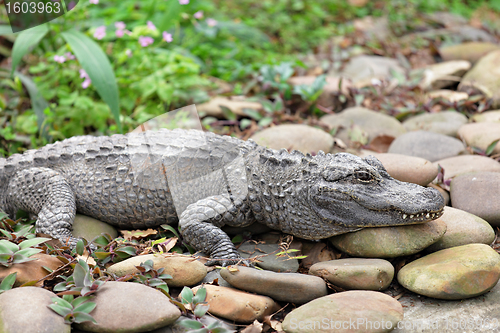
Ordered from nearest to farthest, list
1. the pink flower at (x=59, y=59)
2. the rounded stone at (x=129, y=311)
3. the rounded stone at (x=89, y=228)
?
the rounded stone at (x=129, y=311)
the rounded stone at (x=89, y=228)
the pink flower at (x=59, y=59)

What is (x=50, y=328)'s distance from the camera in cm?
225

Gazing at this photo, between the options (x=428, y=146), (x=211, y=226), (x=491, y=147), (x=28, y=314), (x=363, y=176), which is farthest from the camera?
(x=428, y=146)

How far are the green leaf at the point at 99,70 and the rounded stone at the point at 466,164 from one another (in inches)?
132

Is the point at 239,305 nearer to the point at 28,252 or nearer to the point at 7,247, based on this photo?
the point at 28,252

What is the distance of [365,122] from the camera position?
5.31 m

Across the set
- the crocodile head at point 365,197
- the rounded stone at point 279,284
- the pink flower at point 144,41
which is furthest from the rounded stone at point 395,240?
the pink flower at point 144,41

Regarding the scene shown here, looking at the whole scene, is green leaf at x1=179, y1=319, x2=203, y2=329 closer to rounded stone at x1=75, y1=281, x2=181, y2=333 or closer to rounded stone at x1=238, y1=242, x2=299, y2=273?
rounded stone at x1=75, y1=281, x2=181, y2=333

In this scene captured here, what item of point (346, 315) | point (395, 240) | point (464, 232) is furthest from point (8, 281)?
point (464, 232)

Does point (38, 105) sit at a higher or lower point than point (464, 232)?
higher

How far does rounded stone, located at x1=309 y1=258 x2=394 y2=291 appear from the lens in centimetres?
279

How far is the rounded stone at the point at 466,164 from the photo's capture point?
3.96 metres

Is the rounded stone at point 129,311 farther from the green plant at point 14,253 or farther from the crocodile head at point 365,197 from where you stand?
the crocodile head at point 365,197

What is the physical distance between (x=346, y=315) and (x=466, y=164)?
239 cm

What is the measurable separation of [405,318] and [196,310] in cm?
133
